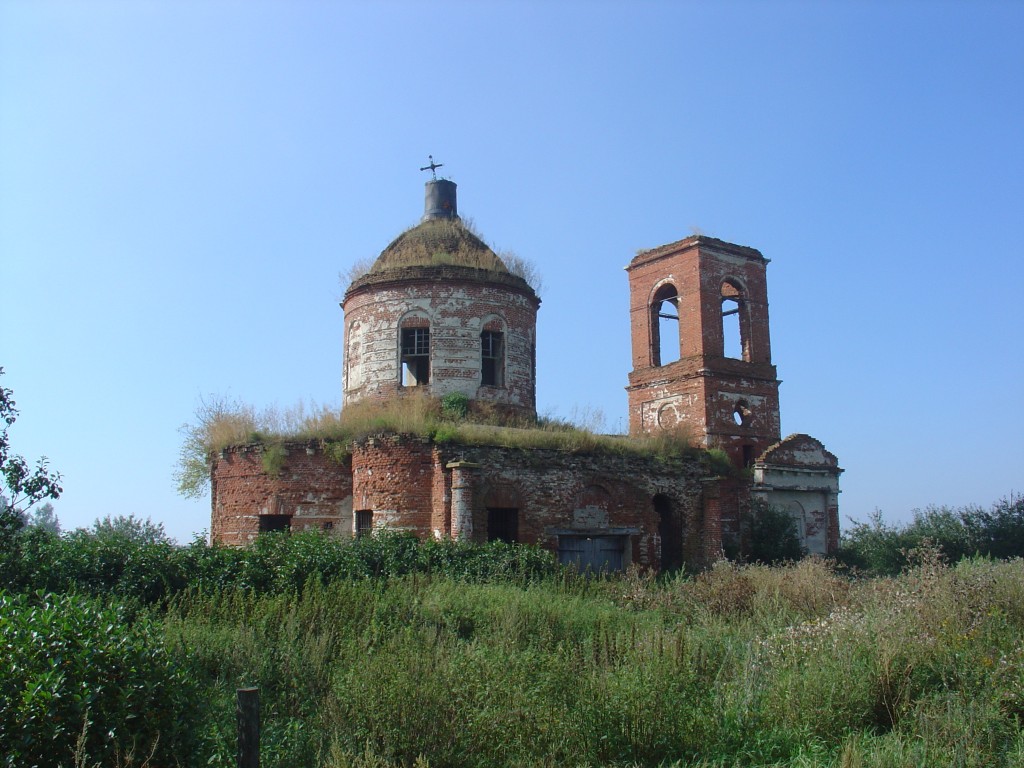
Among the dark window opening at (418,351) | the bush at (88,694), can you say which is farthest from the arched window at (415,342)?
the bush at (88,694)

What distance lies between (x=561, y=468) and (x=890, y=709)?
12.0 metres

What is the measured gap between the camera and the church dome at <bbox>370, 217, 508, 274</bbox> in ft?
76.8

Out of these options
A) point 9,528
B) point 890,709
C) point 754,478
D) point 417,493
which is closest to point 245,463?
point 417,493

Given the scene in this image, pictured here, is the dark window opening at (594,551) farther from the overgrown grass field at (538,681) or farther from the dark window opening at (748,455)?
the overgrown grass field at (538,681)

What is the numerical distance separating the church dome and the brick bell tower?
4.76 m

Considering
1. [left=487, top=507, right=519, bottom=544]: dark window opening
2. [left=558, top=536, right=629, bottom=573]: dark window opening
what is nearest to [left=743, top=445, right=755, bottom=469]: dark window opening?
[left=558, top=536, right=629, bottom=573]: dark window opening

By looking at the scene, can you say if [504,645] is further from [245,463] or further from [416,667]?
[245,463]

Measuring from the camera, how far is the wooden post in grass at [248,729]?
526 centimetres

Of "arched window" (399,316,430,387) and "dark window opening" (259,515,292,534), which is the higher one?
"arched window" (399,316,430,387)

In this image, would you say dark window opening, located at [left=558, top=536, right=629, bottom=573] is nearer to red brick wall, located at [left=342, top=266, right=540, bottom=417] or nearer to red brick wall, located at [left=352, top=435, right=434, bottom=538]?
red brick wall, located at [left=352, top=435, right=434, bottom=538]

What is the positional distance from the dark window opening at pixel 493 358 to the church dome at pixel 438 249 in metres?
1.87

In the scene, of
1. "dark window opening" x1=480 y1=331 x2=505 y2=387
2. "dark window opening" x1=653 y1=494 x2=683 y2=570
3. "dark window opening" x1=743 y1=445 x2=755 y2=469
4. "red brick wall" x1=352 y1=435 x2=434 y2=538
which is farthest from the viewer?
"dark window opening" x1=743 y1=445 x2=755 y2=469

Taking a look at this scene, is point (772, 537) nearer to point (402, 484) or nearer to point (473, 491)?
point (473, 491)

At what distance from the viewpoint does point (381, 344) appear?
23000mm
